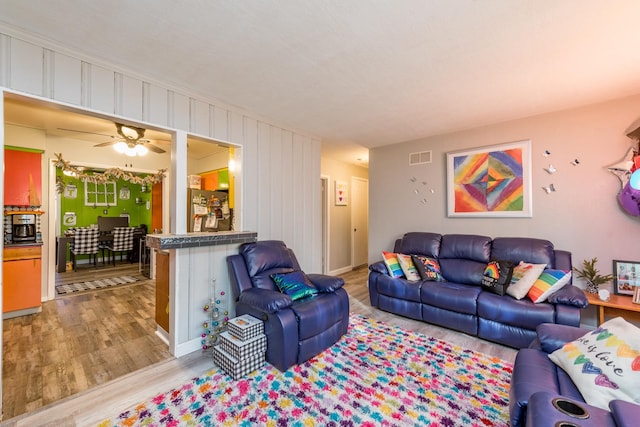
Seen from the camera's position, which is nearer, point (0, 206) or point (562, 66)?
point (0, 206)

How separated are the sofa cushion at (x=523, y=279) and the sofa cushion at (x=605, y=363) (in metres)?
1.14

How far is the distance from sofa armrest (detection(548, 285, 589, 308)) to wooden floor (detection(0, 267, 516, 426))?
2.04ft

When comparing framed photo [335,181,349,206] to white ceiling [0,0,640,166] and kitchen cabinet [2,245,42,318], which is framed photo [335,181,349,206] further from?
kitchen cabinet [2,245,42,318]

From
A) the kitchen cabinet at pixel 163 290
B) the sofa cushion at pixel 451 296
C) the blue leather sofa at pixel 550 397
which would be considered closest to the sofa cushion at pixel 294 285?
the kitchen cabinet at pixel 163 290

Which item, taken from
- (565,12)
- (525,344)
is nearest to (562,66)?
(565,12)

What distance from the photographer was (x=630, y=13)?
154cm

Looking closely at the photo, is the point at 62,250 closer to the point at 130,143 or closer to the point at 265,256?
the point at 130,143

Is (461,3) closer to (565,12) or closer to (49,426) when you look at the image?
(565,12)

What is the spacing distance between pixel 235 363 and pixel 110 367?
115 cm

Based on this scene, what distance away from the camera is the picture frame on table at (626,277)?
2.60m

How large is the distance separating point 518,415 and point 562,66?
8.20ft

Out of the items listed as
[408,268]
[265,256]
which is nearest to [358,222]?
[408,268]

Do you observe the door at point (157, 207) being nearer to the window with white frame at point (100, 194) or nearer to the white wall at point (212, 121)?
the window with white frame at point (100, 194)

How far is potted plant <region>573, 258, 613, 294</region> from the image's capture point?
269cm
